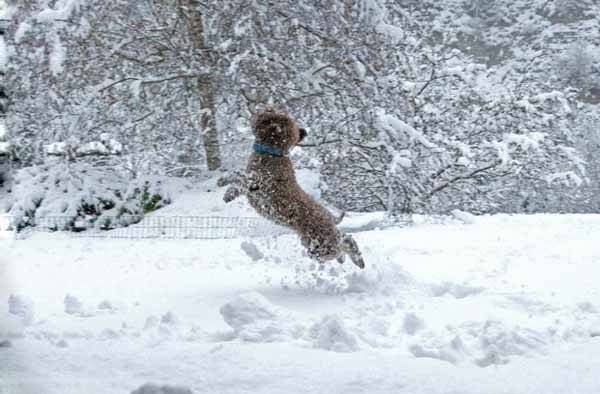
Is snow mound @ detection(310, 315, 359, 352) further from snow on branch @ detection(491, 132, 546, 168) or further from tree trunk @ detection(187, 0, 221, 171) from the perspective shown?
snow on branch @ detection(491, 132, 546, 168)

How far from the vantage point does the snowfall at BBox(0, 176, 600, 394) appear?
1.76m

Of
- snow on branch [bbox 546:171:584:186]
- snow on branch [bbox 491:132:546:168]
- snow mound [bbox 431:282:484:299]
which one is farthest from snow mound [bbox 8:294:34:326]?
snow on branch [bbox 546:171:584:186]

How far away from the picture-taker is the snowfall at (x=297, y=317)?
1.76m

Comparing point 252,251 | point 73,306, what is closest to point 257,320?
point 73,306

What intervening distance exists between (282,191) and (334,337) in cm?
123

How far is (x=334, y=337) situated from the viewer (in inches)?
84.7

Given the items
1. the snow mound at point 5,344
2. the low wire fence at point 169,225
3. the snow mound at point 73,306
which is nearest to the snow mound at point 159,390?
the snow mound at point 5,344

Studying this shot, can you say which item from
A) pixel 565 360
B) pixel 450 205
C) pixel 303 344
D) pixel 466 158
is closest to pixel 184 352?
pixel 303 344

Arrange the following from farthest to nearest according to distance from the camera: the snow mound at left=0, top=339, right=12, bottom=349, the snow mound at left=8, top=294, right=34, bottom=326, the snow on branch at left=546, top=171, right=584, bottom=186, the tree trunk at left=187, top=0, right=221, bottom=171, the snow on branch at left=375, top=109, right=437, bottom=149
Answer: the snow on branch at left=546, top=171, right=584, bottom=186 < the tree trunk at left=187, top=0, right=221, bottom=171 < the snow on branch at left=375, top=109, right=437, bottom=149 < the snow mound at left=8, top=294, right=34, bottom=326 < the snow mound at left=0, top=339, right=12, bottom=349

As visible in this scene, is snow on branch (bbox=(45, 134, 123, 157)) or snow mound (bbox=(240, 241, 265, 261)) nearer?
snow mound (bbox=(240, 241, 265, 261))

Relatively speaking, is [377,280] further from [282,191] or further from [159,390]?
[159,390]

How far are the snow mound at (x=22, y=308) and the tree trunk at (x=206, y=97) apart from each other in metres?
4.44

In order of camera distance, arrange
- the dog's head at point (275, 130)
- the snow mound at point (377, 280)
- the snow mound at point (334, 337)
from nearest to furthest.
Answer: the snow mound at point (334, 337) < the dog's head at point (275, 130) < the snow mound at point (377, 280)

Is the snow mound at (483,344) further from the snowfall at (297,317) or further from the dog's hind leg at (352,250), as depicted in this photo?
the dog's hind leg at (352,250)
